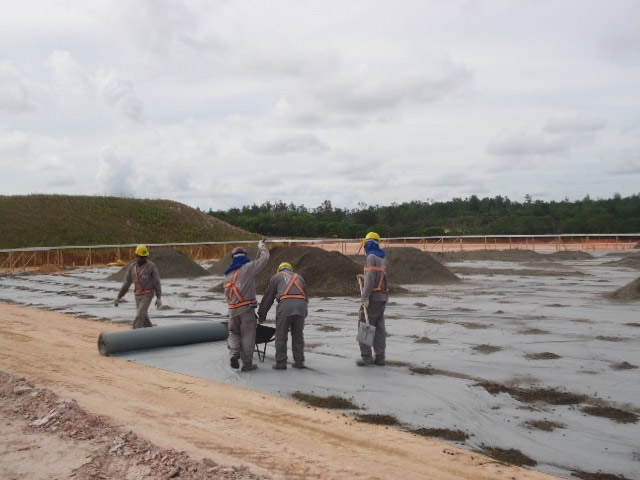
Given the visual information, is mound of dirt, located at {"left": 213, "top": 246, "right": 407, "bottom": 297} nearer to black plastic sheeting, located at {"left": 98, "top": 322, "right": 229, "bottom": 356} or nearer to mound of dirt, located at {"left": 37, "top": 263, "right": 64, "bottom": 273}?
black plastic sheeting, located at {"left": 98, "top": 322, "right": 229, "bottom": 356}

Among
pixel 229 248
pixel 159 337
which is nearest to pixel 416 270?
pixel 159 337

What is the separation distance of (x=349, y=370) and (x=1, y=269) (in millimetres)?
33227

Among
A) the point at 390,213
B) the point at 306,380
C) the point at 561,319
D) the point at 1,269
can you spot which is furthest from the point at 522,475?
the point at 390,213

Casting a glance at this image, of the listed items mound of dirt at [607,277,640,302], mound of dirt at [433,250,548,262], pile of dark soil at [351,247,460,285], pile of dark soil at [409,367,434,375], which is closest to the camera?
pile of dark soil at [409,367,434,375]

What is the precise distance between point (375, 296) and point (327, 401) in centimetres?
198

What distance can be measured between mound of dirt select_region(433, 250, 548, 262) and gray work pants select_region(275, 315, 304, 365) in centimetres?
2713

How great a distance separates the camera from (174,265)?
28.6 m

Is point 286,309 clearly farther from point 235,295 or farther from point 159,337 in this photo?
point 159,337

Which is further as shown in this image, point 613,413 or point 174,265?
point 174,265

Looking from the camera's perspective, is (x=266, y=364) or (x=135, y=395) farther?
(x=266, y=364)

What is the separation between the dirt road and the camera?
5512 mm

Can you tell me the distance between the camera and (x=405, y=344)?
11.3 meters

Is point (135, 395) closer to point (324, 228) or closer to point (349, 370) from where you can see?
point (349, 370)

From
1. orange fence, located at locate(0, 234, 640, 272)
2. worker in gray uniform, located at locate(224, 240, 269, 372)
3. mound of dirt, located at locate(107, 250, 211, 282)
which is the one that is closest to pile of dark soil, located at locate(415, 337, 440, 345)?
worker in gray uniform, located at locate(224, 240, 269, 372)
